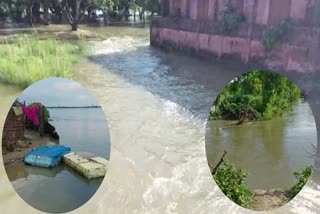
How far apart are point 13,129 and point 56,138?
0.22m

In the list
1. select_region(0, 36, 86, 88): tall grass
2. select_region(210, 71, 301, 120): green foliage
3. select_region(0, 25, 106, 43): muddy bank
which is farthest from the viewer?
select_region(0, 25, 106, 43): muddy bank

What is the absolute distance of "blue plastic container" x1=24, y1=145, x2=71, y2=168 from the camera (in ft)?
6.20

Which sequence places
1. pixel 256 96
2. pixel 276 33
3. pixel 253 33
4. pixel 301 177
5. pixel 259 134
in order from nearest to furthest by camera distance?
pixel 256 96
pixel 301 177
pixel 259 134
pixel 276 33
pixel 253 33

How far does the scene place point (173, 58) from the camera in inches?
451

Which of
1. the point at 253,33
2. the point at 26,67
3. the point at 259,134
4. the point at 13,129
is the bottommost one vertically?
the point at 26,67

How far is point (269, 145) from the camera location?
8.71 feet

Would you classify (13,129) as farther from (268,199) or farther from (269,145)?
(269,145)

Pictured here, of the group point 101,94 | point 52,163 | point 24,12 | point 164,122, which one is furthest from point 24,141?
point 24,12

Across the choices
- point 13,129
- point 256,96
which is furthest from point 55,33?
point 256,96

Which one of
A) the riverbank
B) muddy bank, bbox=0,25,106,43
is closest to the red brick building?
muddy bank, bbox=0,25,106,43

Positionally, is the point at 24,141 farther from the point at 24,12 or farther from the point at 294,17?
the point at 24,12

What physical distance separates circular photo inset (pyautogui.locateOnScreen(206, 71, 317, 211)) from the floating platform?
0.69 meters

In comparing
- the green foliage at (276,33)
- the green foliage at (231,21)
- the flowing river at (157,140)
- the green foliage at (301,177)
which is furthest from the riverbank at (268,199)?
the green foliage at (231,21)

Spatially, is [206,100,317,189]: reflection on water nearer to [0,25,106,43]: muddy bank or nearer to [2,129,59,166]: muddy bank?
[2,129,59,166]: muddy bank
